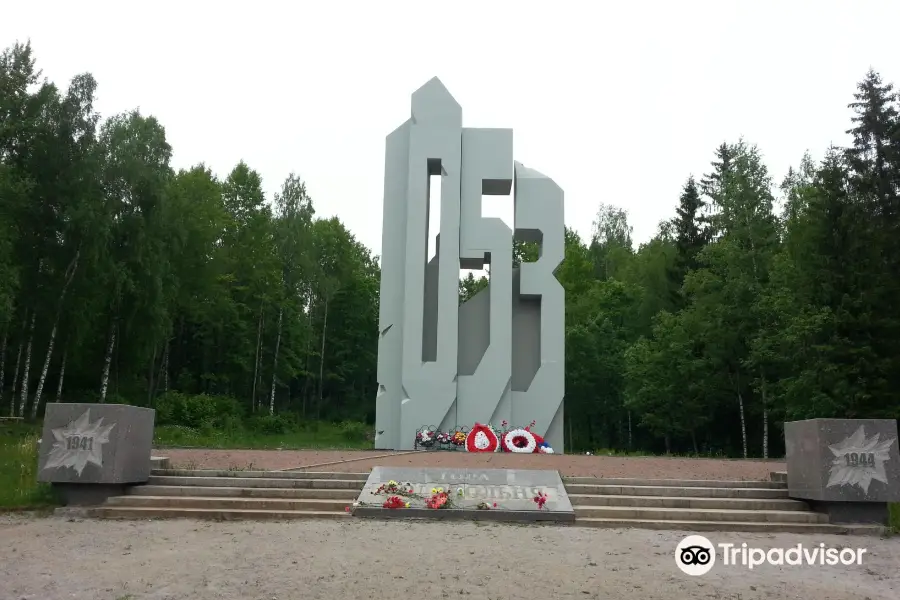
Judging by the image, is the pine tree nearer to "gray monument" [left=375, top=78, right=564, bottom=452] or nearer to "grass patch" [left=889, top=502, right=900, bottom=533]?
"gray monument" [left=375, top=78, right=564, bottom=452]

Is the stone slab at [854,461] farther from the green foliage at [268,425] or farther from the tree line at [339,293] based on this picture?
the green foliage at [268,425]

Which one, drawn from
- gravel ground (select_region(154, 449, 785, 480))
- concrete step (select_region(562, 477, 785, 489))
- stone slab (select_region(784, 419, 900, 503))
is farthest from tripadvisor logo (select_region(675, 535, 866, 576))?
gravel ground (select_region(154, 449, 785, 480))

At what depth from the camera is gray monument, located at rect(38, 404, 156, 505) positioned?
28.0 ft

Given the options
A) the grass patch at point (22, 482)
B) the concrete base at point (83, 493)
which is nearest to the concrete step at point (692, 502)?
the concrete base at point (83, 493)

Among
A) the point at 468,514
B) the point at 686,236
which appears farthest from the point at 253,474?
the point at 686,236

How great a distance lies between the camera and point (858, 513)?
8.18 metres

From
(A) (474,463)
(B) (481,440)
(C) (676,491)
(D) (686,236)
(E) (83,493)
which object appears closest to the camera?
(E) (83,493)

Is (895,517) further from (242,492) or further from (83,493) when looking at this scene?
(83,493)

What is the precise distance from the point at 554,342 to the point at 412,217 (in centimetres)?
441

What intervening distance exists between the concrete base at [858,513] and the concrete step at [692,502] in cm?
39

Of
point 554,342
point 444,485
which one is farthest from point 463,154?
point 444,485

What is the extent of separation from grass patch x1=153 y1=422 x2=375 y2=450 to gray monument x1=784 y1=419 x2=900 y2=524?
11.6 meters

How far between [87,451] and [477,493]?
4.51 m

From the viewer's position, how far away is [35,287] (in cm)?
2084
